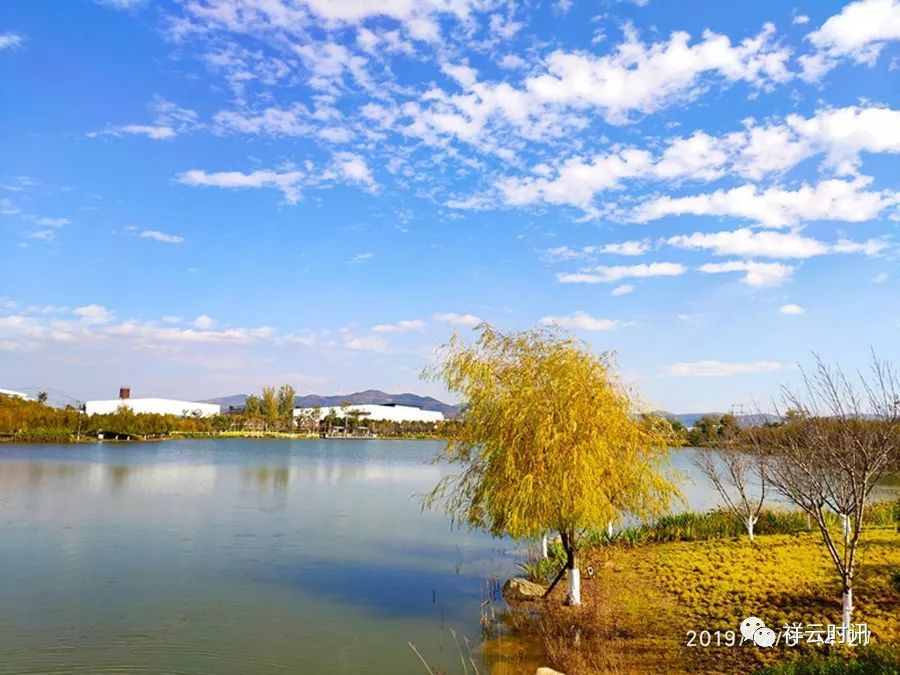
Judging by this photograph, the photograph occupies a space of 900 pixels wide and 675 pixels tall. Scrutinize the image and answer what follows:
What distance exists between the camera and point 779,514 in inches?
893

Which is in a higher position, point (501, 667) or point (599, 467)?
point (599, 467)

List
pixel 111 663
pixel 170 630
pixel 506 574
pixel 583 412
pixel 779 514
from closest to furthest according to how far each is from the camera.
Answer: pixel 111 663 < pixel 170 630 < pixel 583 412 < pixel 506 574 < pixel 779 514

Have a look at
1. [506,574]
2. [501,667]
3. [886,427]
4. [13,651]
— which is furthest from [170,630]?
[886,427]

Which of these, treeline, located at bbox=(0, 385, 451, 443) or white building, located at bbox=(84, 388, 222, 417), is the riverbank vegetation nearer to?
treeline, located at bbox=(0, 385, 451, 443)

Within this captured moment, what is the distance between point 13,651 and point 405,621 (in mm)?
7025

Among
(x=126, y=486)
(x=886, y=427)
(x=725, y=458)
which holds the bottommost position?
(x=126, y=486)

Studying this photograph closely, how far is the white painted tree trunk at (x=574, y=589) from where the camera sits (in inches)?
525

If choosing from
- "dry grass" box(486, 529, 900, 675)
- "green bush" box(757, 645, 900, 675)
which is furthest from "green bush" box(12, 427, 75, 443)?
"green bush" box(757, 645, 900, 675)

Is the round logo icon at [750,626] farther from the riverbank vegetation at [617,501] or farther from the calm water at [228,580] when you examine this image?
the calm water at [228,580]

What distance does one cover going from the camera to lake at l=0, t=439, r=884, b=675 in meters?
11.1

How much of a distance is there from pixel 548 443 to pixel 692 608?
4307mm

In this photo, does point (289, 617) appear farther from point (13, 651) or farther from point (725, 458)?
point (725, 458)

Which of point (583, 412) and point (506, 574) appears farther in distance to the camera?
point (506, 574)

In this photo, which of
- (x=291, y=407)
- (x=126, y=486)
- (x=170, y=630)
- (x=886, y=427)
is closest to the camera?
(x=886, y=427)
